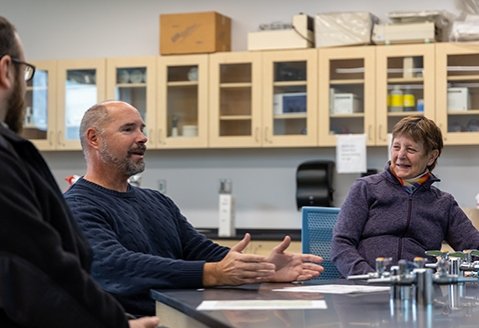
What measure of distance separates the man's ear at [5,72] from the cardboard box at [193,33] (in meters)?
4.27

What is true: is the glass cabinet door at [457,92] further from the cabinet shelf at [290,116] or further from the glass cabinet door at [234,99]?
the glass cabinet door at [234,99]

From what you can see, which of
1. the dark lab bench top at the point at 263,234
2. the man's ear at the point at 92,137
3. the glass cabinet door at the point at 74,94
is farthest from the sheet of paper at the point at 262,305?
the glass cabinet door at the point at 74,94

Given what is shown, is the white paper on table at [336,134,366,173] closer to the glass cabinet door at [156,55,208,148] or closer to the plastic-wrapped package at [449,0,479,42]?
the plastic-wrapped package at [449,0,479,42]

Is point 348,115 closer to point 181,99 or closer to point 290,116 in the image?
point 290,116

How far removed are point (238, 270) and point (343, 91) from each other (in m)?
3.48

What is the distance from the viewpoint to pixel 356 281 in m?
2.74

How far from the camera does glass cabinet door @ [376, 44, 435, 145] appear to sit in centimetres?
554

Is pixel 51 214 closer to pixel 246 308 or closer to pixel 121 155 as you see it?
pixel 246 308

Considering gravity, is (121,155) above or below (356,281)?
above

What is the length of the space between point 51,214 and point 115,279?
0.89 meters

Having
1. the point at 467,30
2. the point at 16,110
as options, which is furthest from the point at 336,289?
the point at 467,30

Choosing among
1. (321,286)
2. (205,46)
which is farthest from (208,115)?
(321,286)

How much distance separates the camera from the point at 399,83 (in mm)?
5613

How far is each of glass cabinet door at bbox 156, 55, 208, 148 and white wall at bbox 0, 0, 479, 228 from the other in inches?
12.7
